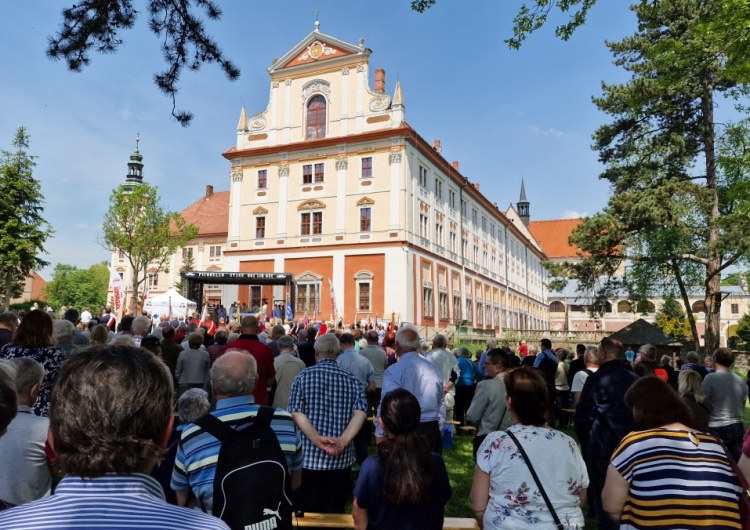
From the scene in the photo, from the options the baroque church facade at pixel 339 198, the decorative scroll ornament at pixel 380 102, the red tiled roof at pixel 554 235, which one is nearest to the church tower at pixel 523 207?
the red tiled roof at pixel 554 235

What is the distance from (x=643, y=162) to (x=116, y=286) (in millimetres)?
25600

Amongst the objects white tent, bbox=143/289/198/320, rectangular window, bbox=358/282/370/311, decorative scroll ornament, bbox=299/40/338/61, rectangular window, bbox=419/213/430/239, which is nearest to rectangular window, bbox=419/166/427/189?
rectangular window, bbox=419/213/430/239

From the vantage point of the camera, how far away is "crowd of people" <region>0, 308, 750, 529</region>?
1.41 meters

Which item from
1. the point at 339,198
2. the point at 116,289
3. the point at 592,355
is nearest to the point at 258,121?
the point at 339,198

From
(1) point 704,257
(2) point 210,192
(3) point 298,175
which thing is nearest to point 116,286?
(3) point 298,175

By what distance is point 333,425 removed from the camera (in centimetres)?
452

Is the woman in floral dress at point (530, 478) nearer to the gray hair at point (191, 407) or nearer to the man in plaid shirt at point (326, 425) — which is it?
the man in plaid shirt at point (326, 425)

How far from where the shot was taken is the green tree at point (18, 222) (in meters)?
38.2

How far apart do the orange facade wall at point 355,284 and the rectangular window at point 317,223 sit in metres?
3.13

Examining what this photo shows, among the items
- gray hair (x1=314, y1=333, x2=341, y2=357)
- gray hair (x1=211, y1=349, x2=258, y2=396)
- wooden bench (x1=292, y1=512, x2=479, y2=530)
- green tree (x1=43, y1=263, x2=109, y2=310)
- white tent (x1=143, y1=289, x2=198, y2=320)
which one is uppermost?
green tree (x1=43, y1=263, x2=109, y2=310)

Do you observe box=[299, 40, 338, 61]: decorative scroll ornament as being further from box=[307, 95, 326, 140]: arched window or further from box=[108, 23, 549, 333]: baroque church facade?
box=[307, 95, 326, 140]: arched window

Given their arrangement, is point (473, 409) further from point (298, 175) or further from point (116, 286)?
point (298, 175)

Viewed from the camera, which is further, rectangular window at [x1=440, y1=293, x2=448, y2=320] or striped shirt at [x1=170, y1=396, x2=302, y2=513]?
rectangular window at [x1=440, y1=293, x2=448, y2=320]

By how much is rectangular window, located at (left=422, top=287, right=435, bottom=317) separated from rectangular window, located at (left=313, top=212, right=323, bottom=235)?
8807 millimetres
